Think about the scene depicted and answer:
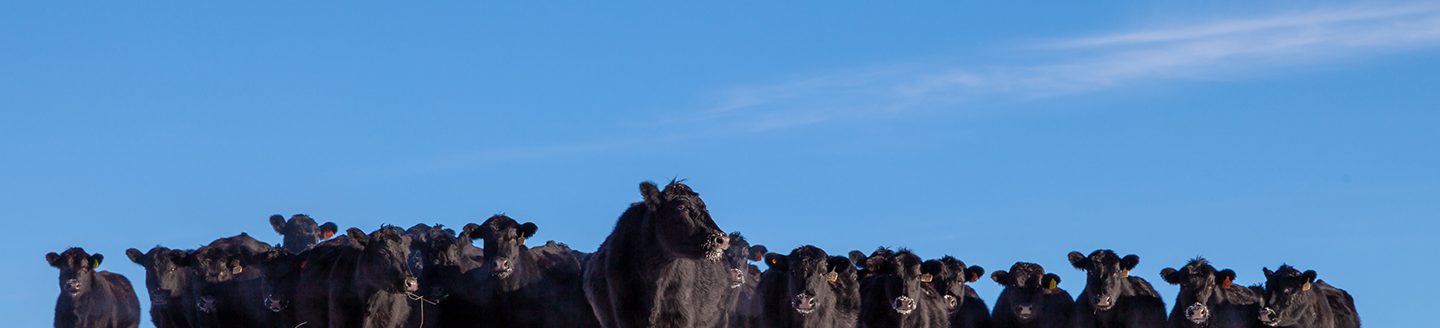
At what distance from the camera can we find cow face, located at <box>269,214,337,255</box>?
134 feet

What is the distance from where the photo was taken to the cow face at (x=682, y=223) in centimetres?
2500

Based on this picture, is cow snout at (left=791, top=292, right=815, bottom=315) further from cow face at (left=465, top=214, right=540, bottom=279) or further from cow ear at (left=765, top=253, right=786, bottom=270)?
cow face at (left=465, top=214, right=540, bottom=279)

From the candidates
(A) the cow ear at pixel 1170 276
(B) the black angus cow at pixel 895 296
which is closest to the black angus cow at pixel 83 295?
(B) the black angus cow at pixel 895 296

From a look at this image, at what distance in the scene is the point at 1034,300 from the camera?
3253 centimetres

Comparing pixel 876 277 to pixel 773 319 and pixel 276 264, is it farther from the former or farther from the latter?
pixel 276 264

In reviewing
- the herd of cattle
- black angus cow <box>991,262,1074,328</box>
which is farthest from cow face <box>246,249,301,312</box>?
black angus cow <box>991,262,1074,328</box>

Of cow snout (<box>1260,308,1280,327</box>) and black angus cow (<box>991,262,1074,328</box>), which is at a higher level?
black angus cow (<box>991,262,1074,328</box>)

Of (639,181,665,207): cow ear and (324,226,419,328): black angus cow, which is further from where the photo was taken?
(324,226,419,328): black angus cow

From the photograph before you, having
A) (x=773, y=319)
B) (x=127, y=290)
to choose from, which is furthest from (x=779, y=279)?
(x=127, y=290)

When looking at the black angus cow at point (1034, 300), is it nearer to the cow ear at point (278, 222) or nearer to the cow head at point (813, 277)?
the cow head at point (813, 277)

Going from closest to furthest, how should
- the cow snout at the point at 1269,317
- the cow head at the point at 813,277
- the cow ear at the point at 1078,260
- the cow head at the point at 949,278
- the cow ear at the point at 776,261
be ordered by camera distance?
the cow head at the point at 813,277 < the cow ear at the point at 776,261 < the cow snout at the point at 1269,317 < the cow head at the point at 949,278 < the cow ear at the point at 1078,260

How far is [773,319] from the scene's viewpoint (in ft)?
95.8

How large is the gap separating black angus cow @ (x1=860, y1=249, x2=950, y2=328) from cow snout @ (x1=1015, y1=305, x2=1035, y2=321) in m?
1.93

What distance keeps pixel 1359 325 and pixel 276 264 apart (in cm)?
1471
